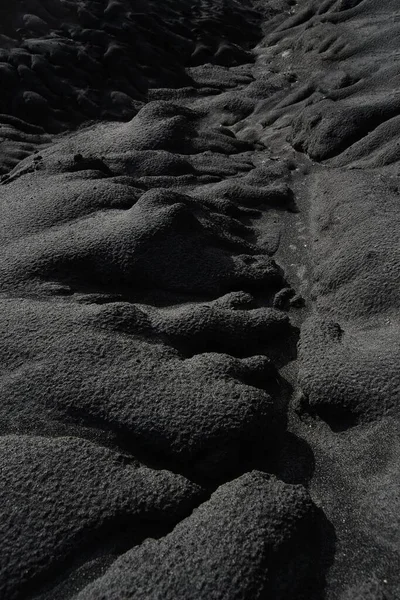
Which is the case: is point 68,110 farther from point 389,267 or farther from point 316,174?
point 389,267

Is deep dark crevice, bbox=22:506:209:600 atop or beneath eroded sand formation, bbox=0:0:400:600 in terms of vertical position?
beneath

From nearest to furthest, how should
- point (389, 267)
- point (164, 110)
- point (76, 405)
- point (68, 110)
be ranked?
point (76, 405), point (389, 267), point (164, 110), point (68, 110)

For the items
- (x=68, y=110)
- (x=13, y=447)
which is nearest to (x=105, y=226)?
(x=13, y=447)

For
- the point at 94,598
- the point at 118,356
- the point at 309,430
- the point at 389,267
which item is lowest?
the point at 94,598

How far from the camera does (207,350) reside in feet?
9.25

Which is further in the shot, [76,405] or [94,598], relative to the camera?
[76,405]

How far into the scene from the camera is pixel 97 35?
24.7 ft

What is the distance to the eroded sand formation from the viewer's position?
190 centimetres

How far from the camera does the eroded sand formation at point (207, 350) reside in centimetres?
190

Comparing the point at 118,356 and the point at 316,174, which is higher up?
the point at 316,174

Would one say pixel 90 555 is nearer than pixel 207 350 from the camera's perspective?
Yes

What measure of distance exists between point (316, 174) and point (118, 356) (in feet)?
9.57

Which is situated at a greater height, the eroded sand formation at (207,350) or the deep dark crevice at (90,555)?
the eroded sand formation at (207,350)

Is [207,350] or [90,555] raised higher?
→ [207,350]
